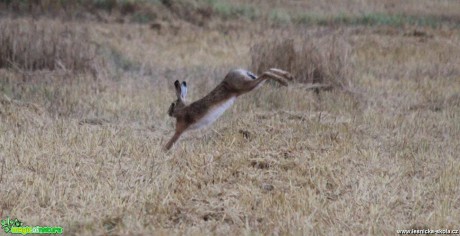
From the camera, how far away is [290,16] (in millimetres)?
22375

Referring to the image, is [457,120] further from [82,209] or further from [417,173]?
[82,209]

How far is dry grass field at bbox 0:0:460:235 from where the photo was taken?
5.23 m

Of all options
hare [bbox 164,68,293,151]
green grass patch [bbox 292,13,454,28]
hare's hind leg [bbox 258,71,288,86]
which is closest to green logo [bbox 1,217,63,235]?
hare [bbox 164,68,293,151]

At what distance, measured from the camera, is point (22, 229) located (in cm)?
489

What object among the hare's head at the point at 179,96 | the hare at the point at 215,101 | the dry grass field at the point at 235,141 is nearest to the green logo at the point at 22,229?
the dry grass field at the point at 235,141

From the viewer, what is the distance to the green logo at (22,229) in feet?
15.8

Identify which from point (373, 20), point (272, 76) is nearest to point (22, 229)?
point (272, 76)

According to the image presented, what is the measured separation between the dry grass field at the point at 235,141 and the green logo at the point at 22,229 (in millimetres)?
85

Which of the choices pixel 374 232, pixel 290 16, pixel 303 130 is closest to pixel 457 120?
pixel 303 130

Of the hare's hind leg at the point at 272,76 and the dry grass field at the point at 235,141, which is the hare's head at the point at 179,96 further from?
the hare's hind leg at the point at 272,76

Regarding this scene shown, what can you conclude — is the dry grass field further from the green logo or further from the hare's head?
the hare's head

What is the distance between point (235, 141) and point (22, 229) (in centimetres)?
288

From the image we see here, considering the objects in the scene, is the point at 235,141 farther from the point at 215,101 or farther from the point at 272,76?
the point at 272,76

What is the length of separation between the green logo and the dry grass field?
85 mm
